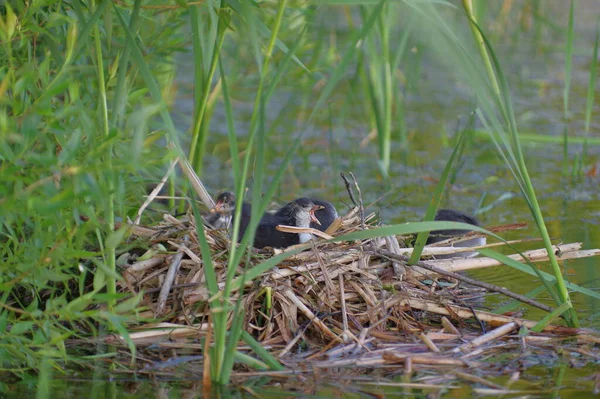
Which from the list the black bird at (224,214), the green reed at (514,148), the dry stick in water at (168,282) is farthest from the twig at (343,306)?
the black bird at (224,214)

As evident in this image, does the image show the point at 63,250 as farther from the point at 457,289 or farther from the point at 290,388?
the point at 457,289

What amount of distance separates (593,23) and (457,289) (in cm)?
896

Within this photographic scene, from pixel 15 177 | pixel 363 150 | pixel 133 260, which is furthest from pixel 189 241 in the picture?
pixel 363 150

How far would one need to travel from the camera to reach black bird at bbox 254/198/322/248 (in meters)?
5.24

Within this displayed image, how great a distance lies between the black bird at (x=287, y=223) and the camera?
5.24 meters

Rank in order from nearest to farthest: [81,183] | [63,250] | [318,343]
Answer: [81,183] → [63,250] → [318,343]

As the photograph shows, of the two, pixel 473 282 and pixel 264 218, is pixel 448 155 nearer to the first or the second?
pixel 264 218

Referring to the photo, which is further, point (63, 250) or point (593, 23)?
point (593, 23)

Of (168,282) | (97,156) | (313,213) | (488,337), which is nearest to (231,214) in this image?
(313,213)

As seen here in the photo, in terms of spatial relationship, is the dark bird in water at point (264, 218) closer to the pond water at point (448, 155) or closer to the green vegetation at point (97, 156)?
the pond water at point (448, 155)

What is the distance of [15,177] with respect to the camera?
3.04 metres

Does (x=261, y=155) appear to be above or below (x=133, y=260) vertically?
above

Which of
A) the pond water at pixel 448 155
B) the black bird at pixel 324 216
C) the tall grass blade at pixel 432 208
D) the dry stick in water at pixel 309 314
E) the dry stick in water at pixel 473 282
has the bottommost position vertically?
the pond water at pixel 448 155

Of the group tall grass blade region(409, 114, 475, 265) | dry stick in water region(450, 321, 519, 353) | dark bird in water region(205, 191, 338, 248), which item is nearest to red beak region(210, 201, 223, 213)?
dark bird in water region(205, 191, 338, 248)
